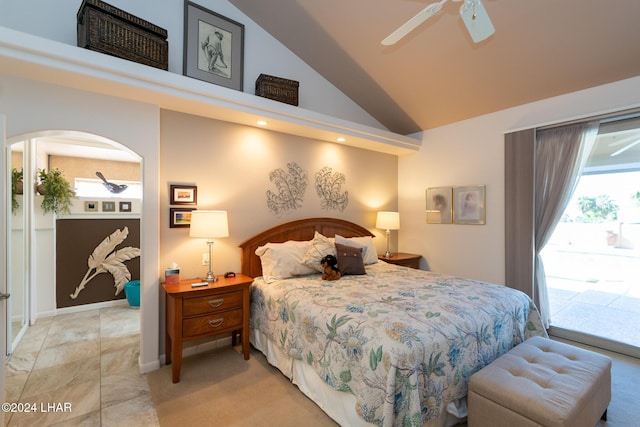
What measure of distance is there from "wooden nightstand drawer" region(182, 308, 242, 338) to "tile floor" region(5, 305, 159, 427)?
20.7 inches

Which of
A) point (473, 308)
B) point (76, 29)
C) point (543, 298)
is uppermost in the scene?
point (76, 29)

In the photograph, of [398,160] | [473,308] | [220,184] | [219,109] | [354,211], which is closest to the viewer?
[473,308]

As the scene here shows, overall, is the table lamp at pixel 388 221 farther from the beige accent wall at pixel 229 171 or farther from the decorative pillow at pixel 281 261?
the decorative pillow at pixel 281 261

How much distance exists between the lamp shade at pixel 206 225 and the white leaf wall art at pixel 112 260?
2.37 meters

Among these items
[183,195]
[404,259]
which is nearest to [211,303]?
[183,195]

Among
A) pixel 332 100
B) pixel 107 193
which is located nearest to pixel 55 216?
pixel 107 193

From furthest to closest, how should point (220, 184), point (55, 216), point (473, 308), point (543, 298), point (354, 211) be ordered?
point (354, 211) < point (55, 216) < point (543, 298) < point (220, 184) < point (473, 308)

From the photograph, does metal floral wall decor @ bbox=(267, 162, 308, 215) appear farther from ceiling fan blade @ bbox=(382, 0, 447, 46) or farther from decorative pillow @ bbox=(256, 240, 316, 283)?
ceiling fan blade @ bbox=(382, 0, 447, 46)

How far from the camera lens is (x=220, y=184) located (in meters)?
3.12

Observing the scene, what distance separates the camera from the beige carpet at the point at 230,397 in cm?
198

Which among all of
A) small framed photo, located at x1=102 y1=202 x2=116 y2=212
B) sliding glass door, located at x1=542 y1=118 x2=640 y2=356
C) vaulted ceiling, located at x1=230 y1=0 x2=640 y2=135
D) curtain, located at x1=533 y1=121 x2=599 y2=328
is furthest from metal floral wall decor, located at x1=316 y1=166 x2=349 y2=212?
small framed photo, located at x1=102 y1=202 x2=116 y2=212

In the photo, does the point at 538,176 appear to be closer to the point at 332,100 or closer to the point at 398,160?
the point at 398,160

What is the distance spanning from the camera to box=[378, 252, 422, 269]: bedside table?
414cm

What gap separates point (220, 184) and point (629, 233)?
4283mm
